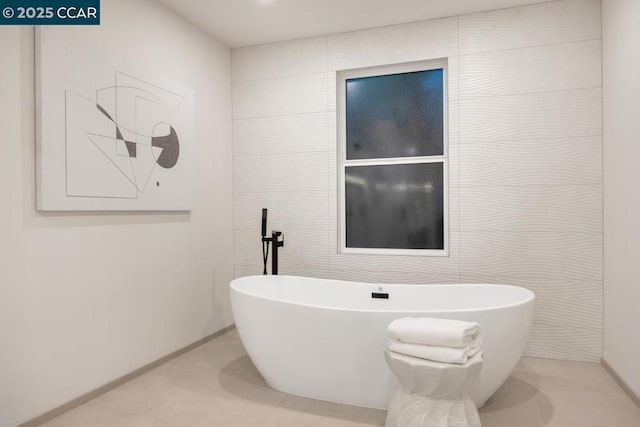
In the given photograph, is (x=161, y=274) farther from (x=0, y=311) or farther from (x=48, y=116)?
(x=48, y=116)

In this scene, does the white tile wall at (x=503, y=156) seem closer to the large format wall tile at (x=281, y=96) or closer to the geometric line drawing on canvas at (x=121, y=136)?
the large format wall tile at (x=281, y=96)

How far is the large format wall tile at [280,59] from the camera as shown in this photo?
359 centimetres

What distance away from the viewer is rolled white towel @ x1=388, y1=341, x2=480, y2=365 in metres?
1.79

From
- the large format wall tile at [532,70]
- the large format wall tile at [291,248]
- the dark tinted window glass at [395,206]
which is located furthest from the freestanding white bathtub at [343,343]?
the large format wall tile at [532,70]

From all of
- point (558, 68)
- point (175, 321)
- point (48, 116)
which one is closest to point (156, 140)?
point (48, 116)

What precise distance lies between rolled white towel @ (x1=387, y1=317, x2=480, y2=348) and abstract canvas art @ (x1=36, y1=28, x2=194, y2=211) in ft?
5.99

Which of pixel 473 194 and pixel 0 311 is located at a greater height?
pixel 473 194

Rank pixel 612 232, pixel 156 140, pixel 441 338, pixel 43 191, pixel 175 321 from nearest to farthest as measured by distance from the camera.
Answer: pixel 441 338, pixel 43 191, pixel 612 232, pixel 156 140, pixel 175 321

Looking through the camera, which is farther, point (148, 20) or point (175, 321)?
point (175, 321)

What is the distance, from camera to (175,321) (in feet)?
10.3

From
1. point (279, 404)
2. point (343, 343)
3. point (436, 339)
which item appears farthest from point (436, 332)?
point (279, 404)

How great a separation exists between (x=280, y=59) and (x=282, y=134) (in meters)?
0.66

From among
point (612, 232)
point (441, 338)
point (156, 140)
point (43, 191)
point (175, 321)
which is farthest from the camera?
point (175, 321)

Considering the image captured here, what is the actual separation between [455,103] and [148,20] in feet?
7.51
